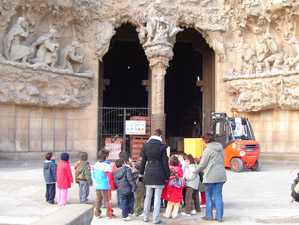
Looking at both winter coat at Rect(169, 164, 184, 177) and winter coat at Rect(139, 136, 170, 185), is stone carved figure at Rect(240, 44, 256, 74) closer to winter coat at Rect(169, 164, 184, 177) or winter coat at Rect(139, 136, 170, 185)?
→ winter coat at Rect(169, 164, 184, 177)

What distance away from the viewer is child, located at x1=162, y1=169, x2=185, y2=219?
20.4ft

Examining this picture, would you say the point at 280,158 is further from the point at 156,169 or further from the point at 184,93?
the point at 184,93

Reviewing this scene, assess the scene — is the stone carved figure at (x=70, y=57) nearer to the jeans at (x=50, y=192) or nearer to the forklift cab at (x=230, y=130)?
the forklift cab at (x=230, y=130)

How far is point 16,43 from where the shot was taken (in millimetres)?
14109

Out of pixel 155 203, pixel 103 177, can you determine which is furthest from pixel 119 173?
pixel 155 203

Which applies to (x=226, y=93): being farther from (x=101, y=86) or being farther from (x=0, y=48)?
(x=0, y=48)

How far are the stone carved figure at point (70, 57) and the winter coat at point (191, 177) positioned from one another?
32.3 feet

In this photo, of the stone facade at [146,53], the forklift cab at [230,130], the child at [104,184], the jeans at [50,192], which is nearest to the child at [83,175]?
the child at [104,184]

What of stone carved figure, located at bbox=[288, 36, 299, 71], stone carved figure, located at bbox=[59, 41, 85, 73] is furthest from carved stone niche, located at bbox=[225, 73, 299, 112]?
stone carved figure, located at bbox=[59, 41, 85, 73]

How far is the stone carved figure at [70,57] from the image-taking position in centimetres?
1537

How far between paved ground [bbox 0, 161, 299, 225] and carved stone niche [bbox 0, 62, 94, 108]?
334 centimetres

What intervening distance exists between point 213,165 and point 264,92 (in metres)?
10.2

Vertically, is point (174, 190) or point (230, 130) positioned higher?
point (230, 130)

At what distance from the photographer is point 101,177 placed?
20.6ft
